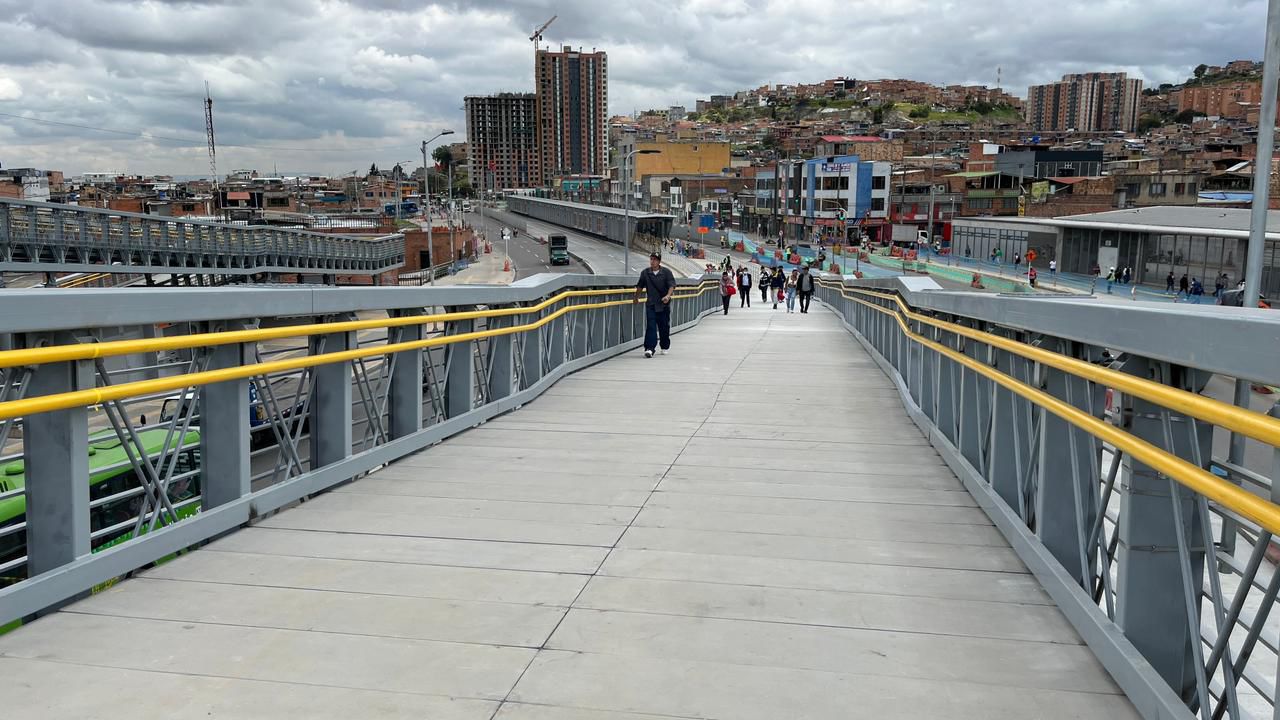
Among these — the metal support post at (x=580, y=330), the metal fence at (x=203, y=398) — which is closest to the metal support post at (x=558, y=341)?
the metal support post at (x=580, y=330)

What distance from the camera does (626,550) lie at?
5223mm

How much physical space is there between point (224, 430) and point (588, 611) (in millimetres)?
2220

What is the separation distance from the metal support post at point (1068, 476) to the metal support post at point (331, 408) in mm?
3970

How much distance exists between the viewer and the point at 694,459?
7605mm

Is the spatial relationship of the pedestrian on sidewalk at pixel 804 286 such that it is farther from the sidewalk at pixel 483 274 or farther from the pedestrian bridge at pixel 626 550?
the sidewalk at pixel 483 274

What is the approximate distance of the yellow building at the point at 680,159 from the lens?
17988 centimetres

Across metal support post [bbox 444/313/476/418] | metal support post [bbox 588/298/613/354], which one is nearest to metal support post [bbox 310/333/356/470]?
metal support post [bbox 444/313/476/418]

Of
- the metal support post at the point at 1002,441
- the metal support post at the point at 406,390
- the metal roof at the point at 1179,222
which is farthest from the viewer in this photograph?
the metal roof at the point at 1179,222

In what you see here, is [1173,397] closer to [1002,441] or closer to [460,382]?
[1002,441]

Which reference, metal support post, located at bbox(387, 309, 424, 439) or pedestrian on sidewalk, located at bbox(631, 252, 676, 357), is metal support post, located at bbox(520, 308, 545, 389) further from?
pedestrian on sidewalk, located at bbox(631, 252, 676, 357)

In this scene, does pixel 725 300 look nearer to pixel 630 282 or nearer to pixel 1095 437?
pixel 630 282

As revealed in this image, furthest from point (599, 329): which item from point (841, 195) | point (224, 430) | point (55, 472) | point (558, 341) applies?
point (841, 195)

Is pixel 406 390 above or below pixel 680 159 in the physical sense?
below

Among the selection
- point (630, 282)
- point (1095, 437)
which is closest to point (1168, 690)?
point (1095, 437)
